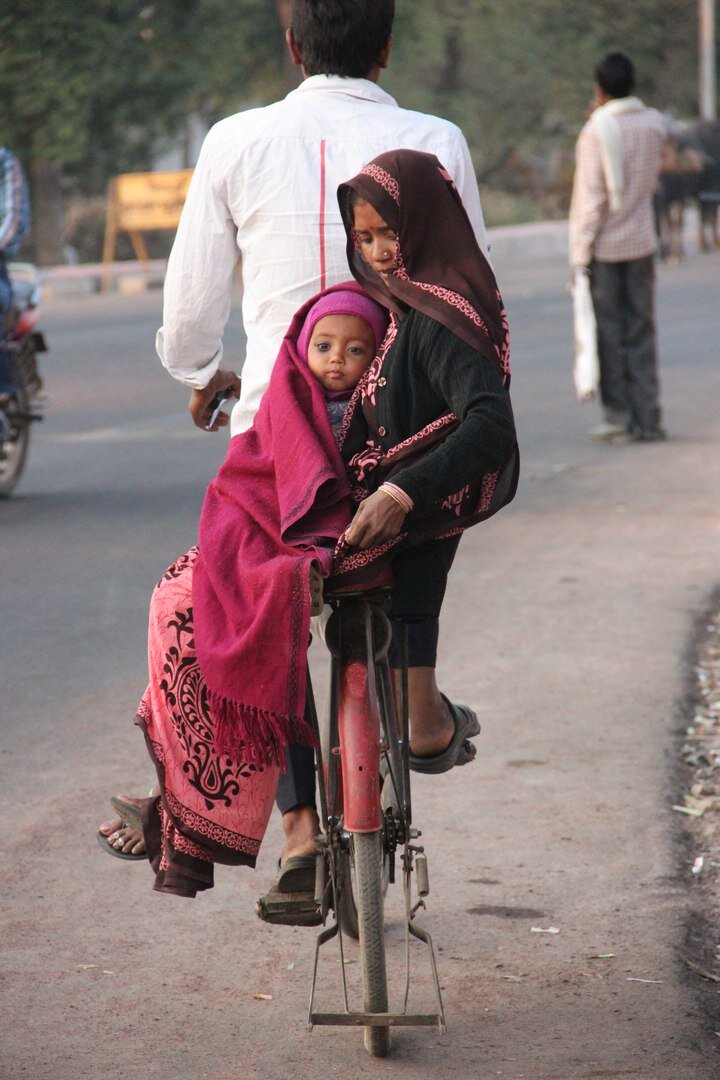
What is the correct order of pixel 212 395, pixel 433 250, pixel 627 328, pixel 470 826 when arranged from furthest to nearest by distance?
pixel 627 328 < pixel 470 826 < pixel 212 395 < pixel 433 250

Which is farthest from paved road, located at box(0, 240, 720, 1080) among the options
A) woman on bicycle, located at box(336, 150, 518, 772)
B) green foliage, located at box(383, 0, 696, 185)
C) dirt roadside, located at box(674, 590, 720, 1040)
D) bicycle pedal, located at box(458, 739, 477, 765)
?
green foliage, located at box(383, 0, 696, 185)

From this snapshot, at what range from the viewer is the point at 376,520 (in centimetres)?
298

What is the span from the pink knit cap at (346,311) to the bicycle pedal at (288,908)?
1.05m

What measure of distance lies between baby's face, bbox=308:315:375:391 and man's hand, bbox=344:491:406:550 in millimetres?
282

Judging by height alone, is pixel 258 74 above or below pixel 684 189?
above

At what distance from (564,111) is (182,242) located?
3685 cm

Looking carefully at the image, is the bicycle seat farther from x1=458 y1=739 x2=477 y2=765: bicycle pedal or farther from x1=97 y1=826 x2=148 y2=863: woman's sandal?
x1=97 y1=826 x2=148 y2=863: woman's sandal

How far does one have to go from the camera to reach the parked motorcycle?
9047mm

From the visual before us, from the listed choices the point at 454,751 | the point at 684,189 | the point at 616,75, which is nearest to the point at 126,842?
the point at 454,751

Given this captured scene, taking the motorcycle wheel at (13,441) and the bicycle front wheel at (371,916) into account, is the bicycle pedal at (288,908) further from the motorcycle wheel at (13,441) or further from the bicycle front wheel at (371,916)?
the motorcycle wheel at (13,441)

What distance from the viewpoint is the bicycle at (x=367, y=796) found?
3158mm

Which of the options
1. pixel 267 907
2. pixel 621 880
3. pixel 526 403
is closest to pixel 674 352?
pixel 526 403

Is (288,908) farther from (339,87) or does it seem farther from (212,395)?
(339,87)

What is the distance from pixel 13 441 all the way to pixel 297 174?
20.0 ft
